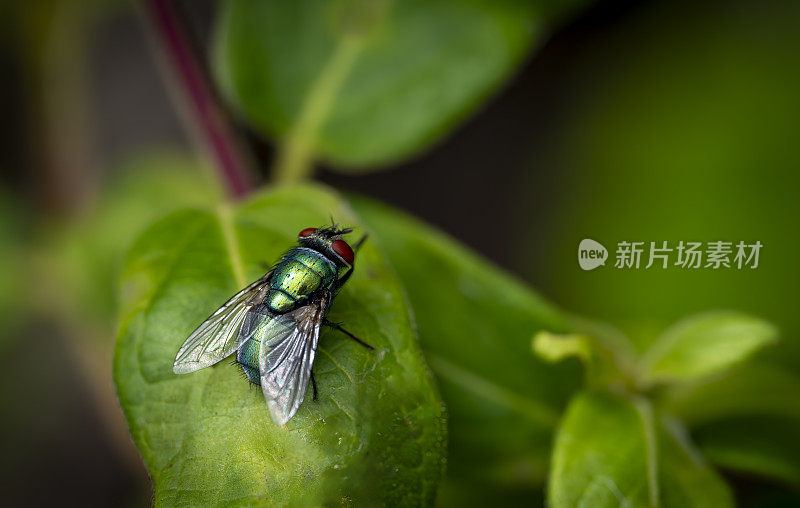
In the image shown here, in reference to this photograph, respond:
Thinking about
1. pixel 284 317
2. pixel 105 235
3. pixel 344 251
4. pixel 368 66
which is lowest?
pixel 284 317

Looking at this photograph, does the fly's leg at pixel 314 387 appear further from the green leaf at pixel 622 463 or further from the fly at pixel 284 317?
the green leaf at pixel 622 463

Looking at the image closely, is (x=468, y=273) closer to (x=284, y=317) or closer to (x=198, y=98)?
(x=284, y=317)

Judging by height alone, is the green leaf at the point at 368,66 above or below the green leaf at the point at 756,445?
above

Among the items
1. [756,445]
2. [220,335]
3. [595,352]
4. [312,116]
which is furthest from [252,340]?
[756,445]

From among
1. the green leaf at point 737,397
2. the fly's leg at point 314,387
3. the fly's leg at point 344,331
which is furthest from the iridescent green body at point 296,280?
the green leaf at point 737,397

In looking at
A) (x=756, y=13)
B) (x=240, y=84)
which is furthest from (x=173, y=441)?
(x=756, y=13)

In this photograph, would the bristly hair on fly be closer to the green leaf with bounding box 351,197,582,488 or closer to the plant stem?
the green leaf with bounding box 351,197,582,488
